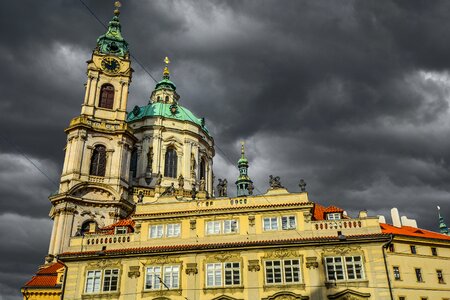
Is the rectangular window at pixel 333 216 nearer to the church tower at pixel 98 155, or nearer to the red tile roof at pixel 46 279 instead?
the red tile roof at pixel 46 279

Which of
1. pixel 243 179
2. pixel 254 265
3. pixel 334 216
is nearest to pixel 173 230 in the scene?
pixel 254 265

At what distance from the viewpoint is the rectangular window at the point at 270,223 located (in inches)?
1377

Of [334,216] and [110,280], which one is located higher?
[334,216]

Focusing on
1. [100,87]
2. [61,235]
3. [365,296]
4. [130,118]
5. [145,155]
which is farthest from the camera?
[130,118]

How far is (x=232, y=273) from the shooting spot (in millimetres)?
33406

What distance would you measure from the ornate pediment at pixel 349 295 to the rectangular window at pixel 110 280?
16.2 meters

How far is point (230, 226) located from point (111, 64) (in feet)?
149

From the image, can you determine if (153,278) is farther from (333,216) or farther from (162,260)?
(333,216)

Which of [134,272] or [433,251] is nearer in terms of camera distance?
[134,272]

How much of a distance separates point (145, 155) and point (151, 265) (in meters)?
41.7

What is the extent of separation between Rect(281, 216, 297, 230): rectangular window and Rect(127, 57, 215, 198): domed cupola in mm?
33780

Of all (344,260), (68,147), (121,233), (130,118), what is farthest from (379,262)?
(130,118)

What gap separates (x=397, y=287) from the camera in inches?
1300

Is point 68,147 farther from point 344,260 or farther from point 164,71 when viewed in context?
point 344,260
